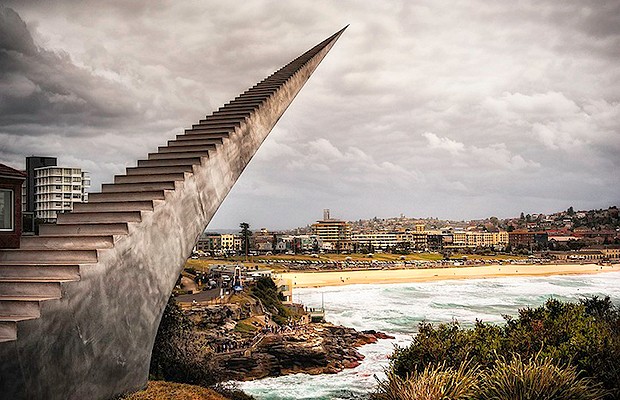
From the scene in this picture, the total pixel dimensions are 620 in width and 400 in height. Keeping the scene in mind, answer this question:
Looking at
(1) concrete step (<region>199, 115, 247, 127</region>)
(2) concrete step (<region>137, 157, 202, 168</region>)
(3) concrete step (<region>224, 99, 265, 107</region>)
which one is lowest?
(2) concrete step (<region>137, 157, 202, 168</region>)

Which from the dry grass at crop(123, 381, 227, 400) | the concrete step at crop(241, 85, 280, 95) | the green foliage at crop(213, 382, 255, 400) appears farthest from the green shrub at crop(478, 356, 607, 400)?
the concrete step at crop(241, 85, 280, 95)

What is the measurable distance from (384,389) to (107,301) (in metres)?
3.46

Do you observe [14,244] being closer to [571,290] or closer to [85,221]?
[85,221]

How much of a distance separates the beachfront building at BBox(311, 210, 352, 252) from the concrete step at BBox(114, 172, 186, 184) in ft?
341

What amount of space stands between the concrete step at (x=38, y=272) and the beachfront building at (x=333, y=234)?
105 metres

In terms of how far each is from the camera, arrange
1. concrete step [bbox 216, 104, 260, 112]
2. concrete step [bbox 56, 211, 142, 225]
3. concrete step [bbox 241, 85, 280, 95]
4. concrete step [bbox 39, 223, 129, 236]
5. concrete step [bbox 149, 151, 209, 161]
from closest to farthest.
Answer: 1. concrete step [bbox 39, 223, 129, 236]
2. concrete step [bbox 56, 211, 142, 225]
3. concrete step [bbox 149, 151, 209, 161]
4. concrete step [bbox 216, 104, 260, 112]
5. concrete step [bbox 241, 85, 280, 95]

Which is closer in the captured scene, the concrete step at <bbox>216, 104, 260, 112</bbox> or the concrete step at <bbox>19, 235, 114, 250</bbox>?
the concrete step at <bbox>19, 235, 114, 250</bbox>

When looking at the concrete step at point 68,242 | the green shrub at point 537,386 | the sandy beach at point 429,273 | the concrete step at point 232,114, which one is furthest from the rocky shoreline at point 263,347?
the sandy beach at point 429,273

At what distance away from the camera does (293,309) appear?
124 ft

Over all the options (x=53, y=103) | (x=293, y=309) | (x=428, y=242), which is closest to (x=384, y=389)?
(x=53, y=103)

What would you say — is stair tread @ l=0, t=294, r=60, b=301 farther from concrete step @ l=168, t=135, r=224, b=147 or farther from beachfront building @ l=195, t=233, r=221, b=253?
beachfront building @ l=195, t=233, r=221, b=253

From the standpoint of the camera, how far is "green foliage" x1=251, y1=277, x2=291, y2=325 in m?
34.8

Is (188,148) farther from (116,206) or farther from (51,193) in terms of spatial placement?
(51,193)

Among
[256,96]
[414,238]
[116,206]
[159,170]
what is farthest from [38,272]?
[414,238]
